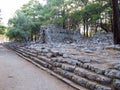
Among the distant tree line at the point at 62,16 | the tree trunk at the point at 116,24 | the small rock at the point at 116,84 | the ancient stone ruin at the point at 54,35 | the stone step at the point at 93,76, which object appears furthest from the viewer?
the distant tree line at the point at 62,16

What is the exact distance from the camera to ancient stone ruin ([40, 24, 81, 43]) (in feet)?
89.6

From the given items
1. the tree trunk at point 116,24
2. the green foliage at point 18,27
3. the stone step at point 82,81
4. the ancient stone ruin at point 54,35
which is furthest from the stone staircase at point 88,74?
the green foliage at point 18,27

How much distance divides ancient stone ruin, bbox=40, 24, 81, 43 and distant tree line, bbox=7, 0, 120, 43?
140 inches

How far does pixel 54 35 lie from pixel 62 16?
336 inches

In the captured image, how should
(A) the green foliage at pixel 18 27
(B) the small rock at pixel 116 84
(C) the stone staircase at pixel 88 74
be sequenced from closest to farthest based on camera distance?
(B) the small rock at pixel 116 84, (C) the stone staircase at pixel 88 74, (A) the green foliage at pixel 18 27

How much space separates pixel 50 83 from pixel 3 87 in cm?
154

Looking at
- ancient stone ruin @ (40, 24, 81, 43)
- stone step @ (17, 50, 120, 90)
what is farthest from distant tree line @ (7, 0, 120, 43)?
stone step @ (17, 50, 120, 90)

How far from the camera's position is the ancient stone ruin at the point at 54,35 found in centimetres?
2730

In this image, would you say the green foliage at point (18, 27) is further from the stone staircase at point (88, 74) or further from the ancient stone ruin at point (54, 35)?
the stone staircase at point (88, 74)

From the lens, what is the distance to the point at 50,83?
814 cm

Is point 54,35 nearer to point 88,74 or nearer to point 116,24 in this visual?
point 116,24

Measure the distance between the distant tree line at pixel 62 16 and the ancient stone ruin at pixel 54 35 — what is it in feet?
11.7

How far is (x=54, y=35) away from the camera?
2800 centimetres

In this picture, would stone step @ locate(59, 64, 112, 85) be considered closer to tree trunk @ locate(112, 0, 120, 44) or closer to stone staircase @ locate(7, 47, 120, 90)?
stone staircase @ locate(7, 47, 120, 90)
